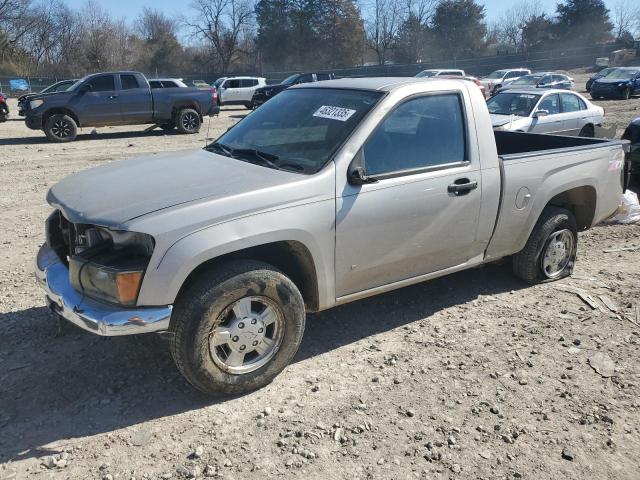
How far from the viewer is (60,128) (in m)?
15.3

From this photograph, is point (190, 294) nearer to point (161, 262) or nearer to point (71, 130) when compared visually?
point (161, 262)

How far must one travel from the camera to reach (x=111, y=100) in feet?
52.2

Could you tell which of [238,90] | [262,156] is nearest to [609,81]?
[238,90]

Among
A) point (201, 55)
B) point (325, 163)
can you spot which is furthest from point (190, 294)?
point (201, 55)

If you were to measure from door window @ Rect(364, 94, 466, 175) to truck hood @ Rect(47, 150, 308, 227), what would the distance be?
616 millimetres

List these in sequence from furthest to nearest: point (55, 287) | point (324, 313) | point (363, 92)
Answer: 1. point (324, 313)
2. point (363, 92)
3. point (55, 287)

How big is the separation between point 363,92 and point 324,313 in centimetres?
178

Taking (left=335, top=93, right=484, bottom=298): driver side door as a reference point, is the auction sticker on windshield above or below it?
above

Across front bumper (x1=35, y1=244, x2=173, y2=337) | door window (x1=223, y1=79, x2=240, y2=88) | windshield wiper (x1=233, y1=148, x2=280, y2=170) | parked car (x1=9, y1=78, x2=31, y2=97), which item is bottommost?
front bumper (x1=35, y1=244, x2=173, y2=337)

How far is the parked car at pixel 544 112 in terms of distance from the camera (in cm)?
1195

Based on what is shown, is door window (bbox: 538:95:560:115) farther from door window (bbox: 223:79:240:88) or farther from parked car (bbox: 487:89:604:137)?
door window (bbox: 223:79:240:88)

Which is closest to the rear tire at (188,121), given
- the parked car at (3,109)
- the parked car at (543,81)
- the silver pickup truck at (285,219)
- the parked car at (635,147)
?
the parked car at (3,109)

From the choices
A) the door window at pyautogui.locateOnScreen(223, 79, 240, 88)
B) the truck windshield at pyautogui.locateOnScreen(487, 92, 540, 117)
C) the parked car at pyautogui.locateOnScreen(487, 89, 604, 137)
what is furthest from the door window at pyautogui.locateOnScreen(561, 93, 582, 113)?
the door window at pyautogui.locateOnScreen(223, 79, 240, 88)

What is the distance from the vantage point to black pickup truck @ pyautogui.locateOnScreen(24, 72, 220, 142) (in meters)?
15.0
